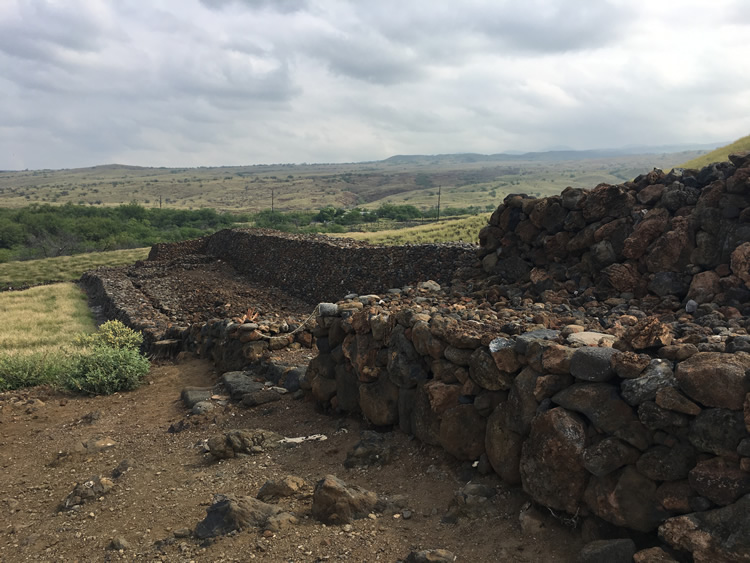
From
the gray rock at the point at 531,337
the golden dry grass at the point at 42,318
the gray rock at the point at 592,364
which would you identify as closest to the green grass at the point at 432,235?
the golden dry grass at the point at 42,318

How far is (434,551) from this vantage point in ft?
13.7

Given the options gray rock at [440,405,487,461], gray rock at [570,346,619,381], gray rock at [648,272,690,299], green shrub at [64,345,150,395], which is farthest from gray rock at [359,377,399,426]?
green shrub at [64,345,150,395]

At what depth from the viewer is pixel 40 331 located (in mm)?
18578

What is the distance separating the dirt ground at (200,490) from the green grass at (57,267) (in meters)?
29.3

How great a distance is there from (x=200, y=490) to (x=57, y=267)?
1510 inches

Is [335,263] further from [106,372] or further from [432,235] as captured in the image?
[432,235]

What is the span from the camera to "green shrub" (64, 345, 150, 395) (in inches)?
380

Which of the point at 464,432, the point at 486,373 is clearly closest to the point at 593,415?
the point at 486,373

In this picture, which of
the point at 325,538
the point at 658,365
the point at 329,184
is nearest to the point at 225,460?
the point at 325,538

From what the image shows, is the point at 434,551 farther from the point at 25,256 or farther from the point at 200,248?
the point at 25,256

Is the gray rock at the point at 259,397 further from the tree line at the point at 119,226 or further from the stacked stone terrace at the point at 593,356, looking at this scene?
the tree line at the point at 119,226

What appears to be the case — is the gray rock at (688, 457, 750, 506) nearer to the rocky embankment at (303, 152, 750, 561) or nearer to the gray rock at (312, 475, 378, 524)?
the rocky embankment at (303, 152, 750, 561)

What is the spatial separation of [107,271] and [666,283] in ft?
89.4

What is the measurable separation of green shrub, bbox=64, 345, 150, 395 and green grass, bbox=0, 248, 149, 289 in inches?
1058
